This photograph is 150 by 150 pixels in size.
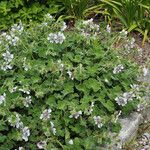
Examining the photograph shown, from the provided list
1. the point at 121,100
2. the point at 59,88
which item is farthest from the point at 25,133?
the point at 121,100

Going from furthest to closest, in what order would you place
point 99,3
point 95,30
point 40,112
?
1. point 99,3
2. point 95,30
3. point 40,112

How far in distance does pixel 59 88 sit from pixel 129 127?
617mm

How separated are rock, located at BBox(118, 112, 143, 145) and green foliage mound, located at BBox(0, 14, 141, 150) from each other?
88 millimetres

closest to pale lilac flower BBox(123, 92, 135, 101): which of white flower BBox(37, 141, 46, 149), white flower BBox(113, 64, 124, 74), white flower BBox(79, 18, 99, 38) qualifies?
white flower BBox(113, 64, 124, 74)

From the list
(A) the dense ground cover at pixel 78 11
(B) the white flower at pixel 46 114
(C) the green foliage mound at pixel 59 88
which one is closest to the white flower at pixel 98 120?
(C) the green foliage mound at pixel 59 88

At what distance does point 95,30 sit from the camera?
177 inches

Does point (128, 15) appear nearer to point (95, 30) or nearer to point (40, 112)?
point (95, 30)

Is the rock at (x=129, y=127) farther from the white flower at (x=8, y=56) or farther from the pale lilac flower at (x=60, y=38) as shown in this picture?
the white flower at (x=8, y=56)

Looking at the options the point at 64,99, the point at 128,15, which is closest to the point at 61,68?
the point at 64,99

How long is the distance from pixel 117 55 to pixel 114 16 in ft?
3.76

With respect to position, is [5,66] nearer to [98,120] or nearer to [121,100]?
[98,120]

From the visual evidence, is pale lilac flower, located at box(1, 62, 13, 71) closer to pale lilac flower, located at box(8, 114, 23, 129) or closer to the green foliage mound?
the green foliage mound

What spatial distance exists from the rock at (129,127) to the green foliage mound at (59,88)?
0.09 m

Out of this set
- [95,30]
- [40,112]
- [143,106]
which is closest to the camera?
[40,112]
